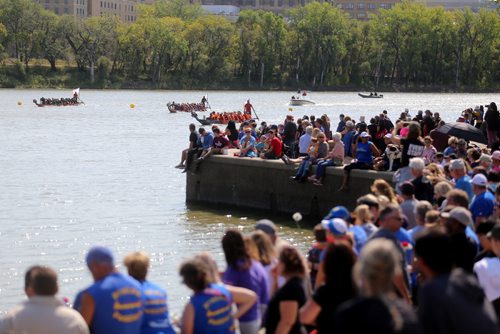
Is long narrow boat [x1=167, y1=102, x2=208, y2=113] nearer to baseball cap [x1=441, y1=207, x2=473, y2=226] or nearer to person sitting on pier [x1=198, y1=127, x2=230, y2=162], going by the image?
person sitting on pier [x1=198, y1=127, x2=230, y2=162]

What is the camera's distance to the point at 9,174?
39.7 metres

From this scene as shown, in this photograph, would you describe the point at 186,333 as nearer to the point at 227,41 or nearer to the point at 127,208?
the point at 127,208

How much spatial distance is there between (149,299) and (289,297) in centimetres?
119

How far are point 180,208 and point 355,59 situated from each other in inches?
5065

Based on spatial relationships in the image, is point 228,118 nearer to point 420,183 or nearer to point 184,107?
point 184,107

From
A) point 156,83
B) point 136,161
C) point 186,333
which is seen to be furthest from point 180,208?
point 156,83

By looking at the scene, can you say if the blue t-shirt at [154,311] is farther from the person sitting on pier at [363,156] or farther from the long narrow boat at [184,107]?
the long narrow boat at [184,107]

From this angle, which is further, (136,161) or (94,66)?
(94,66)

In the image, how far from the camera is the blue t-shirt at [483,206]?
12820 millimetres

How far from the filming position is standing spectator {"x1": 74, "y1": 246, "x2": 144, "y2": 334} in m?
8.29

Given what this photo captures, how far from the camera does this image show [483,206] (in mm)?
12898

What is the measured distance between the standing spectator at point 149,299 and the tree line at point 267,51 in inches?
5464

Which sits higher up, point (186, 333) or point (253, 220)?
point (186, 333)

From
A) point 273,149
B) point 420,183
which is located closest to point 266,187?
point 273,149
